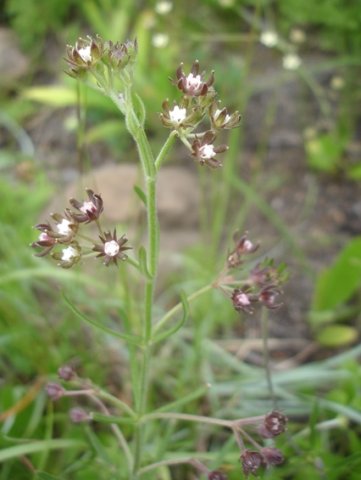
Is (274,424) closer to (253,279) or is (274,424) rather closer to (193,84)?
(253,279)

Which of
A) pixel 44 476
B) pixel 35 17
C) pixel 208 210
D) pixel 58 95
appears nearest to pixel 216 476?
pixel 44 476

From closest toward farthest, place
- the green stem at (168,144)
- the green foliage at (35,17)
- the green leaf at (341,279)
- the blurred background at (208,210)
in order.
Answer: the green stem at (168,144) < the blurred background at (208,210) < the green leaf at (341,279) < the green foliage at (35,17)

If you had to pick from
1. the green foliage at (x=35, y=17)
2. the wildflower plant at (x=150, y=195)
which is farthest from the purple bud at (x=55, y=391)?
the green foliage at (x=35, y=17)

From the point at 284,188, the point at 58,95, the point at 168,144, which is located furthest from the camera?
the point at 58,95

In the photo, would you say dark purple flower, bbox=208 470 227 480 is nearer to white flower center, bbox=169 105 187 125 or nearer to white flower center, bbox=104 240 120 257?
white flower center, bbox=104 240 120 257

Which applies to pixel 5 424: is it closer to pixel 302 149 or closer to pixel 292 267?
pixel 292 267

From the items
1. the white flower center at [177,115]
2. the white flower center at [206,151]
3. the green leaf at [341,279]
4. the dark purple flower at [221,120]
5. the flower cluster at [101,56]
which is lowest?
the white flower center at [206,151]

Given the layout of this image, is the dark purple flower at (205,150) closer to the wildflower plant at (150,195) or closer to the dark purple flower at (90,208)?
the wildflower plant at (150,195)
